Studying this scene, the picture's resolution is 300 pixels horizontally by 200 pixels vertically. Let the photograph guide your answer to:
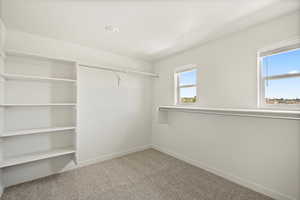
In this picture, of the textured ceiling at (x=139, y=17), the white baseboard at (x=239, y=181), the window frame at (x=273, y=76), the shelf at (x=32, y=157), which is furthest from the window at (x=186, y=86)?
the shelf at (x=32, y=157)

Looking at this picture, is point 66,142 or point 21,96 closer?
point 21,96

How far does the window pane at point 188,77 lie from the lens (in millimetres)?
2916

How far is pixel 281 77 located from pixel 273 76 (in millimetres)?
84

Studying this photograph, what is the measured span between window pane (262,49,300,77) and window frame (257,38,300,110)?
42 millimetres

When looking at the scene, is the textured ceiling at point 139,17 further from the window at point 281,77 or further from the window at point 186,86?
the window at point 186,86

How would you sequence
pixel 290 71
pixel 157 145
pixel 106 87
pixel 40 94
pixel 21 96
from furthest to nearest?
pixel 157 145, pixel 106 87, pixel 40 94, pixel 21 96, pixel 290 71

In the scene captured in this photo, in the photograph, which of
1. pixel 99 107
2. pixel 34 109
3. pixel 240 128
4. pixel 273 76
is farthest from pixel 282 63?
pixel 34 109

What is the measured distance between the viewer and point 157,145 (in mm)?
3654

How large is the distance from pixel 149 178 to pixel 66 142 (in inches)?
65.2

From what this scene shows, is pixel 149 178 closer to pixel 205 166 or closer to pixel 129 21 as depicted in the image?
pixel 205 166

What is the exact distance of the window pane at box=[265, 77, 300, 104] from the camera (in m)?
1.71

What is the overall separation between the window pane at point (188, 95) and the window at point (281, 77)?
1.17 m

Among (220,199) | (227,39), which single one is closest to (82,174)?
(220,199)

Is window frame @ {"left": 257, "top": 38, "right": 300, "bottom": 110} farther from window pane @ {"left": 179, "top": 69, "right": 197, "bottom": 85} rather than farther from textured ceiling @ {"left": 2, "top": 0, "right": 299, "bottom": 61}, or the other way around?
window pane @ {"left": 179, "top": 69, "right": 197, "bottom": 85}
